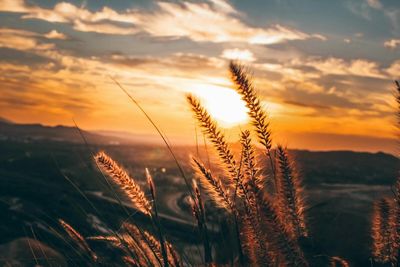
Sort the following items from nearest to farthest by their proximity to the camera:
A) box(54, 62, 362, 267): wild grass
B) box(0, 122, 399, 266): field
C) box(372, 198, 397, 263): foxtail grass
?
box(54, 62, 362, 267): wild grass < box(372, 198, 397, 263): foxtail grass < box(0, 122, 399, 266): field

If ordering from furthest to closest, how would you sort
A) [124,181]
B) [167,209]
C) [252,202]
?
[167,209] → [124,181] → [252,202]

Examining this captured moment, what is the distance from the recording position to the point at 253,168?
1906 millimetres

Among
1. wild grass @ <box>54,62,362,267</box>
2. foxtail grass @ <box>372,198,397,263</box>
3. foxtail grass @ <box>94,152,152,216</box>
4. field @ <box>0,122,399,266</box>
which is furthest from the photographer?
field @ <box>0,122,399,266</box>

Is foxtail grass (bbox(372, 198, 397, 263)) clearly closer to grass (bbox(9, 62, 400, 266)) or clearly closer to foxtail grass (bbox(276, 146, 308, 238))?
grass (bbox(9, 62, 400, 266))

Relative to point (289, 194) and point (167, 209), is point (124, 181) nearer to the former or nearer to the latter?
point (289, 194)

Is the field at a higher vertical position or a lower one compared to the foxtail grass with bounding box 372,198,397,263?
lower

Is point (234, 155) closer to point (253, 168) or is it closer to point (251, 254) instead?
point (253, 168)

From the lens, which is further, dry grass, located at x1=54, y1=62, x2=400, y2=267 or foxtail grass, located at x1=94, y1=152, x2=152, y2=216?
foxtail grass, located at x1=94, y1=152, x2=152, y2=216

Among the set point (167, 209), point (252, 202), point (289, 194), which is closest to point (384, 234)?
point (289, 194)

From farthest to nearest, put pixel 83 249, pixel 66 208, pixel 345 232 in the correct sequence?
1. pixel 66 208
2. pixel 345 232
3. pixel 83 249

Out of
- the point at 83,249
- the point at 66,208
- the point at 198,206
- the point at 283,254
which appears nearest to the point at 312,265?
the point at 283,254

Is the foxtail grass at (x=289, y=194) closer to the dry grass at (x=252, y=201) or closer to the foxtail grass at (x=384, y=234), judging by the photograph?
the dry grass at (x=252, y=201)

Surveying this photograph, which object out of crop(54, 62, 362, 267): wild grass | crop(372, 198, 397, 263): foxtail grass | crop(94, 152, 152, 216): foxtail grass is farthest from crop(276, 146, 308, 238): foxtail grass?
crop(94, 152, 152, 216): foxtail grass

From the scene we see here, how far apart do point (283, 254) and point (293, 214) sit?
0.61 ft
